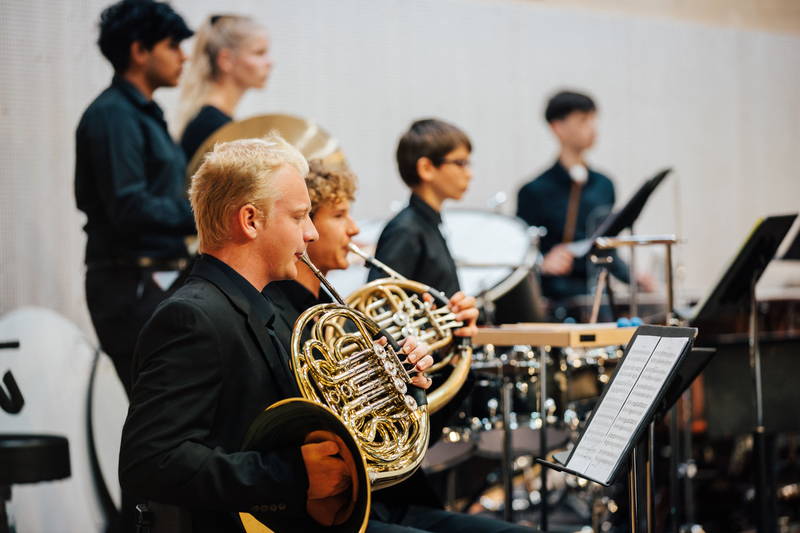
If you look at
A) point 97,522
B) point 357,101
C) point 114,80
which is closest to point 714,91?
point 357,101

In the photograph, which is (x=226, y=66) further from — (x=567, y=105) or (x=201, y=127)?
(x=567, y=105)

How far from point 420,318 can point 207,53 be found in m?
2.08

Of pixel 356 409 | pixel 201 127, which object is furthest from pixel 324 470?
pixel 201 127

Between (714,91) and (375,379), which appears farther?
(714,91)

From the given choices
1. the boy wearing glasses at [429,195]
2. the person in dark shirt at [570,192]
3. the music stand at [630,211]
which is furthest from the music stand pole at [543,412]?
the person in dark shirt at [570,192]

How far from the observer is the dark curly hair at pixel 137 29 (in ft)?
11.1

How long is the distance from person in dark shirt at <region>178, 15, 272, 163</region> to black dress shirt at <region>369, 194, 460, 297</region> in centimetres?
114

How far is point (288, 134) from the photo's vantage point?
3.22 m

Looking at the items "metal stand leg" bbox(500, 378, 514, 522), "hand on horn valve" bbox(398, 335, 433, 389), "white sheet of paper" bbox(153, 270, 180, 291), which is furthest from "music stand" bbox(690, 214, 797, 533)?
"white sheet of paper" bbox(153, 270, 180, 291)

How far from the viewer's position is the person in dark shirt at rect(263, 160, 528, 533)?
6.99ft

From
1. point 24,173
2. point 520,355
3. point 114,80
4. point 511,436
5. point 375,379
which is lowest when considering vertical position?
point 511,436

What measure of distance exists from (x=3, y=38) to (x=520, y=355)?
235 cm

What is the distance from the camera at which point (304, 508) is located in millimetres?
1596

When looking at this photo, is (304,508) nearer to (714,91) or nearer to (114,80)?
(114,80)
